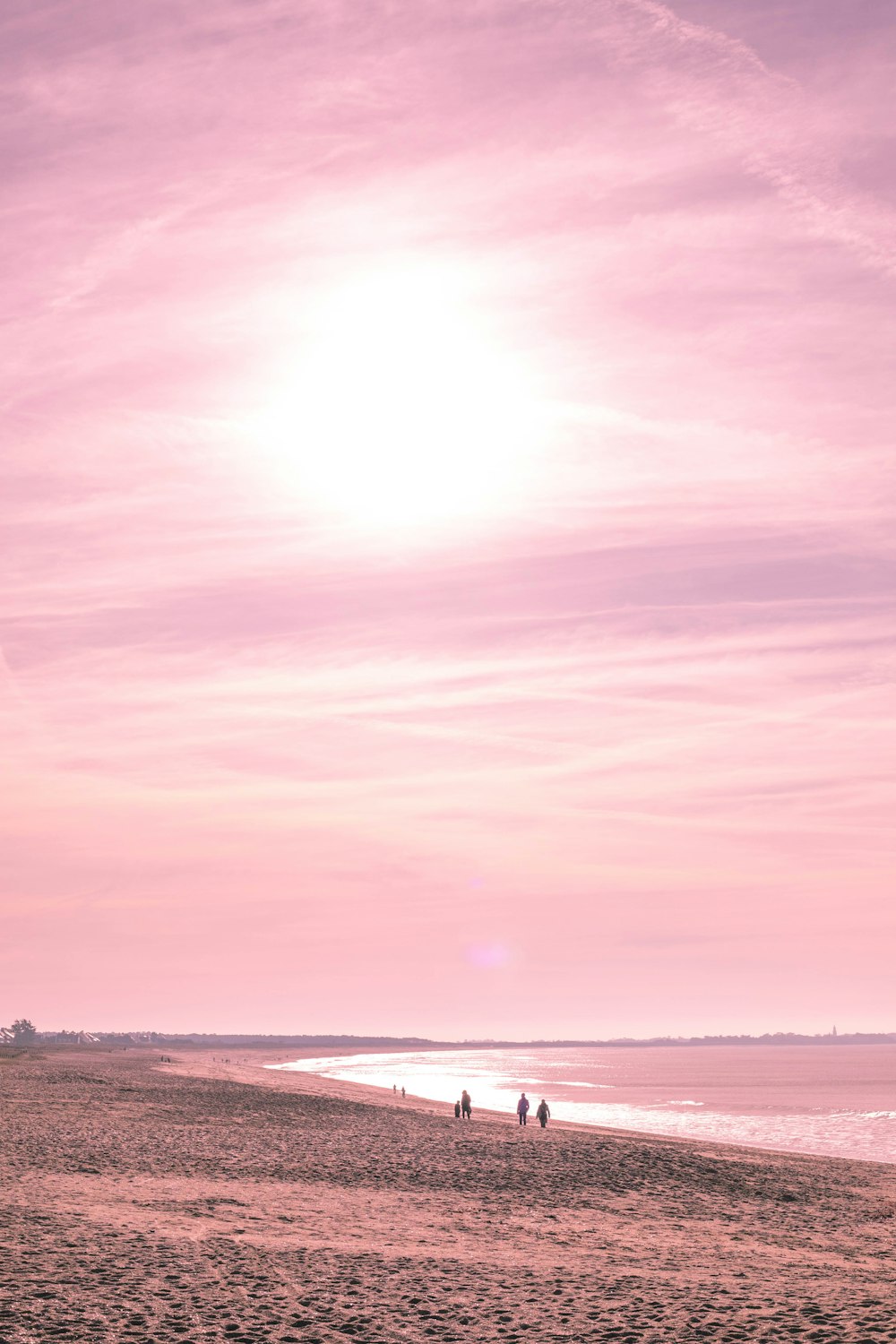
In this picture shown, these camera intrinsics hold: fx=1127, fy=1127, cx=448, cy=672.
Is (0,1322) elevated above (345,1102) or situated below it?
above

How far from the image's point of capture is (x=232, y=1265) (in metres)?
18.2

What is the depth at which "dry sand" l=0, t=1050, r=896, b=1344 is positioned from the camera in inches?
608

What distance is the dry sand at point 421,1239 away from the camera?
15.4 meters

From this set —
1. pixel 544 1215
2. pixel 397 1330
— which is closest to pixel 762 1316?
pixel 397 1330

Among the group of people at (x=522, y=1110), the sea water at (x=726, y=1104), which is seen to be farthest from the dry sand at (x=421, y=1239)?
the sea water at (x=726, y=1104)

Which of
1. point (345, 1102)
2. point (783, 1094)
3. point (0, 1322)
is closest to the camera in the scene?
point (0, 1322)

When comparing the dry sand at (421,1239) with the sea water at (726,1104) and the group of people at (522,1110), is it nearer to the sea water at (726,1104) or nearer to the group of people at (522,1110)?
the group of people at (522,1110)

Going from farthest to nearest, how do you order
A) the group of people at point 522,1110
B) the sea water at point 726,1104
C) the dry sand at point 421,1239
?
the sea water at point 726,1104 → the group of people at point 522,1110 → the dry sand at point 421,1239

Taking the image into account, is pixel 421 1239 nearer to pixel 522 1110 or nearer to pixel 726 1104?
pixel 522 1110

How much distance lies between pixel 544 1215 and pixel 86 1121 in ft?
74.2

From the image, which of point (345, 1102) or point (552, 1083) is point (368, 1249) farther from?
point (552, 1083)

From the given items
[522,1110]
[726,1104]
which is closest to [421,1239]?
[522,1110]

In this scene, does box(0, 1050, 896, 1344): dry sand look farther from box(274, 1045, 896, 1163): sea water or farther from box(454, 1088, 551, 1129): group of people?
box(274, 1045, 896, 1163): sea water

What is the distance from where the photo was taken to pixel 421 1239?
21.7 m
